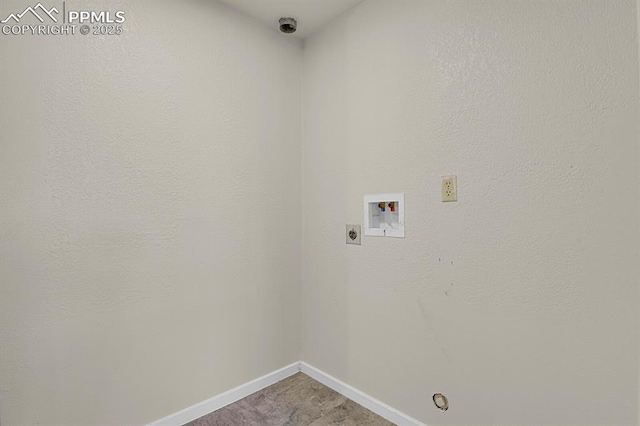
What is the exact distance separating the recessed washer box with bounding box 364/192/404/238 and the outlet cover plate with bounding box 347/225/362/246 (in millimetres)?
60

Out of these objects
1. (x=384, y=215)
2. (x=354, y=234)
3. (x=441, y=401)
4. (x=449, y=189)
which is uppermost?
(x=449, y=189)

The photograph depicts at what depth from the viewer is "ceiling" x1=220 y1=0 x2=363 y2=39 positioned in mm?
1973

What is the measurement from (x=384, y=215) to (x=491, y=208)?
63 centimetres

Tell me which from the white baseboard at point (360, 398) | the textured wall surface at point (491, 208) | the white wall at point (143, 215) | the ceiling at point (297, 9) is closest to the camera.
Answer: the textured wall surface at point (491, 208)

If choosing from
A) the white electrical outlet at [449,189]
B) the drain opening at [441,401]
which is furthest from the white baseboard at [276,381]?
the white electrical outlet at [449,189]

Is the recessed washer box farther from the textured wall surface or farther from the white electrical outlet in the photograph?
the white electrical outlet

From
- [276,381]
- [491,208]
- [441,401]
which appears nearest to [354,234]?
[491,208]

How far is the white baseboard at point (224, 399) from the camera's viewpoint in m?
1.76

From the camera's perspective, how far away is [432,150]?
1634 millimetres

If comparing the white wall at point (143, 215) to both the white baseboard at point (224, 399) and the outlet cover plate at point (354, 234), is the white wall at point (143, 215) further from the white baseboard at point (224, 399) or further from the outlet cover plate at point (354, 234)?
the outlet cover plate at point (354, 234)

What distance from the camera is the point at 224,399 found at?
76.4 inches

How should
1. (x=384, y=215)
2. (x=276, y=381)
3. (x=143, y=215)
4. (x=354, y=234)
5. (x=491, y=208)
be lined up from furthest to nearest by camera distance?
(x=276, y=381) → (x=354, y=234) → (x=384, y=215) → (x=143, y=215) → (x=491, y=208)

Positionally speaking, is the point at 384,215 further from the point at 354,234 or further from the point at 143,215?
the point at 143,215

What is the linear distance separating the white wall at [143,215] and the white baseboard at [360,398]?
0.25m
